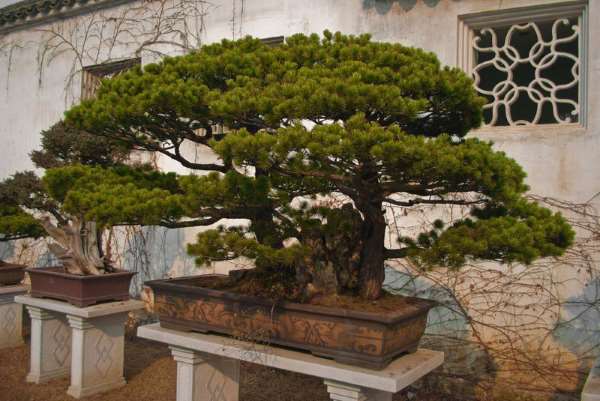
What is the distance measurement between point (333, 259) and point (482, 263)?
1.70m

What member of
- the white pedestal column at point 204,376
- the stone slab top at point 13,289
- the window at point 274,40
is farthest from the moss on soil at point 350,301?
the stone slab top at point 13,289

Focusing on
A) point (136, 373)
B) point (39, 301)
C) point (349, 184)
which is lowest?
point (136, 373)

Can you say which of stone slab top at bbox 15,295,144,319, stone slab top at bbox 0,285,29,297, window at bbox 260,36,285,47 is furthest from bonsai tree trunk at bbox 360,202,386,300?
stone slab top at bbox 0,285,29,297

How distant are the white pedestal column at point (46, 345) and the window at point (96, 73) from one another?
8.85 feet

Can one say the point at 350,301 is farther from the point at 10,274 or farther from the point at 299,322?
the point at 10,274

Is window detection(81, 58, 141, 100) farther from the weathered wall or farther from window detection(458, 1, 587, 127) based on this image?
window detection(458, 1, 587, 127)

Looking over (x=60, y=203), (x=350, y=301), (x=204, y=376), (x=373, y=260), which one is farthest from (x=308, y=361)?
(x=60, y=203)

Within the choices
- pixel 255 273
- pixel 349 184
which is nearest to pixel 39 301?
pixel 255 273

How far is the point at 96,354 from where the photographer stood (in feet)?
→ 12.0

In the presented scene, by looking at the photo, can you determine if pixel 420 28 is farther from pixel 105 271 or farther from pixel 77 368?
pixel 77 368

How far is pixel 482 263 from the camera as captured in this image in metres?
3.63

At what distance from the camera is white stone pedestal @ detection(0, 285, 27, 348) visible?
463 cm

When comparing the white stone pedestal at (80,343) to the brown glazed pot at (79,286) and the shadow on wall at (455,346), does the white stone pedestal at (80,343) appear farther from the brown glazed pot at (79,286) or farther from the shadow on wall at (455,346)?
the shadow on wall at (455,346)

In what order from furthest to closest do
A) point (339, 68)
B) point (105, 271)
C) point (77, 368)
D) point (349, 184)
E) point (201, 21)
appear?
point (201, 21)
point (105, 271)
point (77, 368)
point (349, 184)
point (339, 68)
